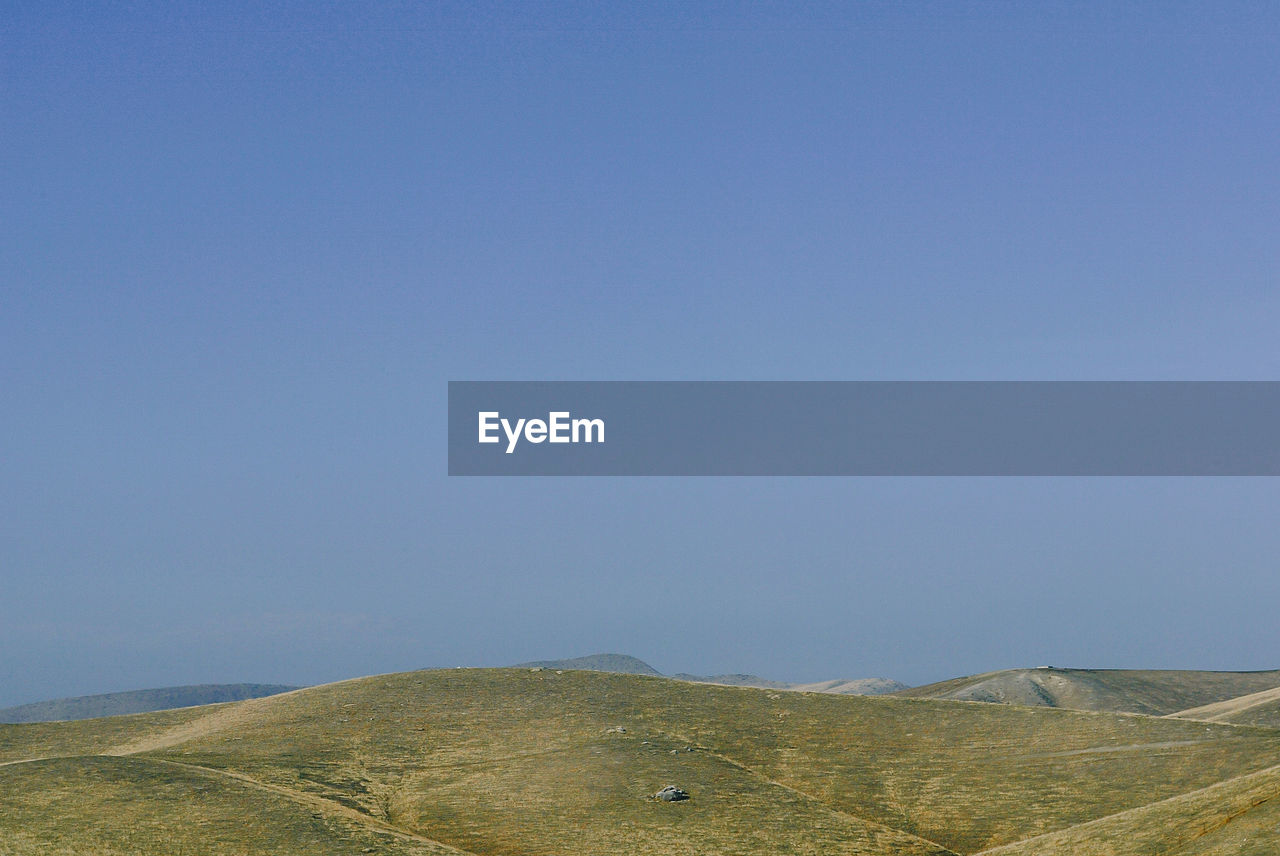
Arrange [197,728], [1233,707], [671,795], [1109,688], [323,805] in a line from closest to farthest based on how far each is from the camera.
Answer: [323,805] < [671,795] < [197,728] < [1233,707] < [1109,688]

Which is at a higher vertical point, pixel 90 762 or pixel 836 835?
pixel 90 762

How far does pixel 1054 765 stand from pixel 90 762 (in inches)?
2020

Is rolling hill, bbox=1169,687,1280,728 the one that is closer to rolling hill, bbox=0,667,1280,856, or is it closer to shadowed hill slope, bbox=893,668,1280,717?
rolling hill, bbox=0,667,1280,856

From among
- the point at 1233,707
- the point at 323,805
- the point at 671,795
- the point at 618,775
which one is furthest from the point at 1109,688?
the point at 323,805

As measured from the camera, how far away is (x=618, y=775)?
213ft

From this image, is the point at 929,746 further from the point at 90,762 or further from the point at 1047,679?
the point at 1047,679

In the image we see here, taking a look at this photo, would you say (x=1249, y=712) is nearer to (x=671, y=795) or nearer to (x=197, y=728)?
(x=671, y=795)

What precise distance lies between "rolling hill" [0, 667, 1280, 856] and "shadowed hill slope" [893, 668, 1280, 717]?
2490 inches

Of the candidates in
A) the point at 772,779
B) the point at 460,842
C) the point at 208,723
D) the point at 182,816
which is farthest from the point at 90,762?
the point at 772,779

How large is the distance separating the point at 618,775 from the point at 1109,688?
100 m

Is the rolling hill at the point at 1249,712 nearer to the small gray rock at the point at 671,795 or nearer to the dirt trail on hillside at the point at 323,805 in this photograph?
the small gray rock at the point at 671,795

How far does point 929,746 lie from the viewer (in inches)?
2982

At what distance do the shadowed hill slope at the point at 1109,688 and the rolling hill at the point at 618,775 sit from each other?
63256 mm

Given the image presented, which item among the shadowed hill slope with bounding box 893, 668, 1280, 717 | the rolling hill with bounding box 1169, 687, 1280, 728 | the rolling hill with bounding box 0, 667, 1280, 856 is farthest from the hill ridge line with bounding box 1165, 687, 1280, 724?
the rolling hill with bounding box 0, 667, 1280, 856
